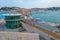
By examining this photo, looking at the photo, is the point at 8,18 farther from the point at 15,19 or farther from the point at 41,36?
the point at 41,36

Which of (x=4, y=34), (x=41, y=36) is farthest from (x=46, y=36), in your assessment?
(x=4, y=34)

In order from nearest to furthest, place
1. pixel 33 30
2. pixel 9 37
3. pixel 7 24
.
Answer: pixel 9 37, pixel 33 30, pixel 7 24

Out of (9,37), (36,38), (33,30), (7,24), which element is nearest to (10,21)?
(7,24)

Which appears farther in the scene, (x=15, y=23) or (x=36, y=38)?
(x=15, y=23)

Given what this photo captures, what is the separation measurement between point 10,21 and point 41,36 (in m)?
7.52

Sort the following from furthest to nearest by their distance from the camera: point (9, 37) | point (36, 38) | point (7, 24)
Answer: point (7, 24)
point (9, 37)
point (36, 38)

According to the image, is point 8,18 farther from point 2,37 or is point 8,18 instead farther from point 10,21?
point 2,37

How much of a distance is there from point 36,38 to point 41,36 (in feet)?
3.37

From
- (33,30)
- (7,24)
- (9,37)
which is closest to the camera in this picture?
(9,37)

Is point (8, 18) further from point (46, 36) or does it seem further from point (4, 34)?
point (46, 36)

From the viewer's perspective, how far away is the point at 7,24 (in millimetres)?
19469

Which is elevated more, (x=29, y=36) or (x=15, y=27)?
(x=29, y=36)

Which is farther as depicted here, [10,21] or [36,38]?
[10,21]

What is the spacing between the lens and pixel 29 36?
39.9 feet
